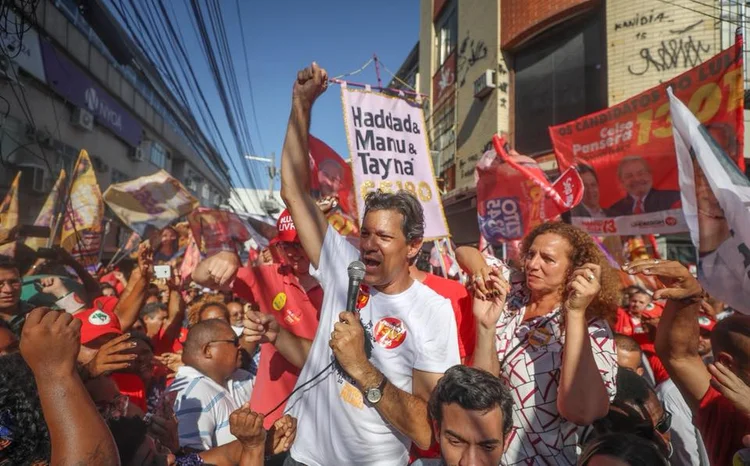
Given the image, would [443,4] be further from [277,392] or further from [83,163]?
[277,392]

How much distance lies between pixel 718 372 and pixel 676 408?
54.3 inches

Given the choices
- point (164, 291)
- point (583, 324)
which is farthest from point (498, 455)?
point (164, 291)

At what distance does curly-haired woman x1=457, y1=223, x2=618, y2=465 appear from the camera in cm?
186

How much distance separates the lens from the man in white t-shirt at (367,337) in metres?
1.79

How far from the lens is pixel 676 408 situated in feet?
9.75

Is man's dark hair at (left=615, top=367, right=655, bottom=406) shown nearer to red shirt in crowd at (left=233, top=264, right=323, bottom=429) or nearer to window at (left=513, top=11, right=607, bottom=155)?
red shirt in crowd at (left=233, top=264, right=323, bottom=429)

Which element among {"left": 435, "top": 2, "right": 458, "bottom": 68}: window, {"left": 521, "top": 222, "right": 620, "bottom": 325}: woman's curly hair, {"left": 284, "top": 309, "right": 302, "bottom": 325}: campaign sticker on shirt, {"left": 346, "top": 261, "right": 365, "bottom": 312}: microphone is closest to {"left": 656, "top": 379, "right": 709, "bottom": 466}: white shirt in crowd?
{"left": 521, "top": 222, "right": 620, "bottom": 325}: woman's curly hair

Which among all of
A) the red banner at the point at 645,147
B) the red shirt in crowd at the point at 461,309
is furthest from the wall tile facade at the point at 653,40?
the red shirt in crowd at the point at 461,309

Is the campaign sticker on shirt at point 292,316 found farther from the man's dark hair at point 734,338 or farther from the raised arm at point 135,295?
the man's dark hair at point 734,338

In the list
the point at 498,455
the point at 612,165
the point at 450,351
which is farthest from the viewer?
the point at 612,165

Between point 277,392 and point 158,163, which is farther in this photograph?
point 158,163

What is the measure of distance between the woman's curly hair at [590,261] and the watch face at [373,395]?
40.4 inches

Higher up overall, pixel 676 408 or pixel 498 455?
pixel 498 455

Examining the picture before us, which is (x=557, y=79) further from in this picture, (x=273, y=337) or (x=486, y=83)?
(x=273, y=337)
